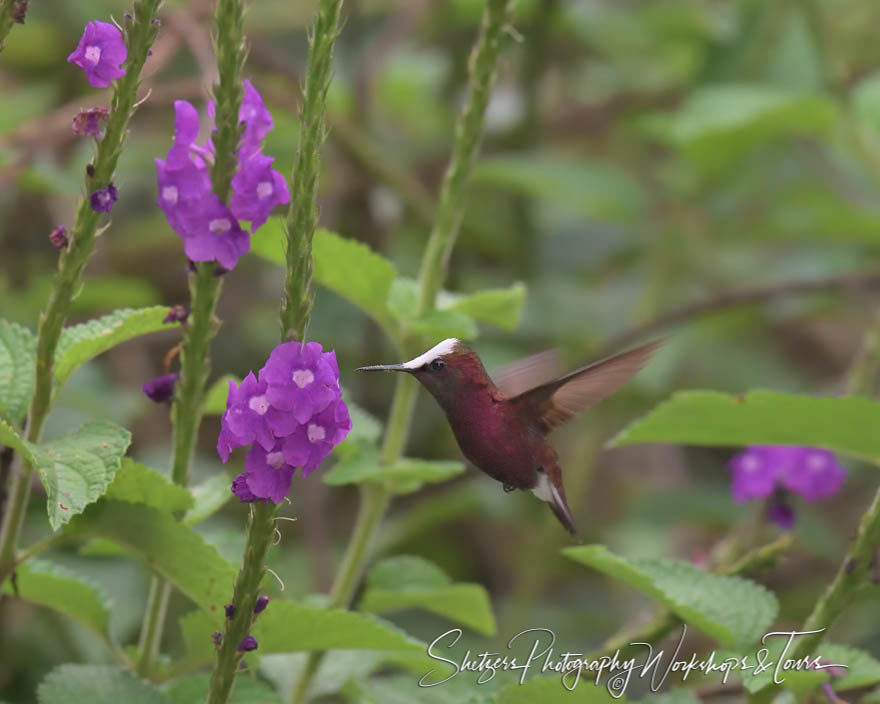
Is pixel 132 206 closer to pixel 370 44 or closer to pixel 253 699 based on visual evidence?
pixel 370 44

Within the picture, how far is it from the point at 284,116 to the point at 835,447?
2081 millimetres

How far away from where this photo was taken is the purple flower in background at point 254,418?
3.13 feet

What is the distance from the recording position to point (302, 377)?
0.94 m

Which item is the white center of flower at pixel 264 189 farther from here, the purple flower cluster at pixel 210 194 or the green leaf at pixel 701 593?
the green leaf at pixel 701 593

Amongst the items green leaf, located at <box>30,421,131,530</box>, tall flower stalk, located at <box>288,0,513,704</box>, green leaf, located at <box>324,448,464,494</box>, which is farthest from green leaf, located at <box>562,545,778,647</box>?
green leaf, located at <box>30,421,131,530</box>

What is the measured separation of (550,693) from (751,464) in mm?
724

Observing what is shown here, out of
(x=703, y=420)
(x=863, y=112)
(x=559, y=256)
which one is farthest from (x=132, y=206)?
(x=703, y=420)

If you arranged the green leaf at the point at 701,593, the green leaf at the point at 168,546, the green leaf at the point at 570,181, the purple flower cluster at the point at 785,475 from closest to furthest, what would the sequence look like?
the green leaf at the point at 168,546 → the green leaf at the point at 701,593 → the purple flower cluster at the point at 785,475 → the green leaf at the point at 570,181

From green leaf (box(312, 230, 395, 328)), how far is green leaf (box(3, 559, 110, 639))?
1.52ft

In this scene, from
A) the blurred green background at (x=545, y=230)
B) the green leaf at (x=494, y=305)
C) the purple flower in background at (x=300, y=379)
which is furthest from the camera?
the blurred green background at (x=545, y=230)

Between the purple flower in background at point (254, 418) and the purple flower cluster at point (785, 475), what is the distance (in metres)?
0.99

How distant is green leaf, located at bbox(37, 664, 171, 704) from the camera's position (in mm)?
1188

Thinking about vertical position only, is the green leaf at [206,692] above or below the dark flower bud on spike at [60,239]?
below

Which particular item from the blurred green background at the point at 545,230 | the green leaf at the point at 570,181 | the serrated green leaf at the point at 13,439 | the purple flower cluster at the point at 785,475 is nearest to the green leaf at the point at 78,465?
the serrated green leaf at the point at 13,439
